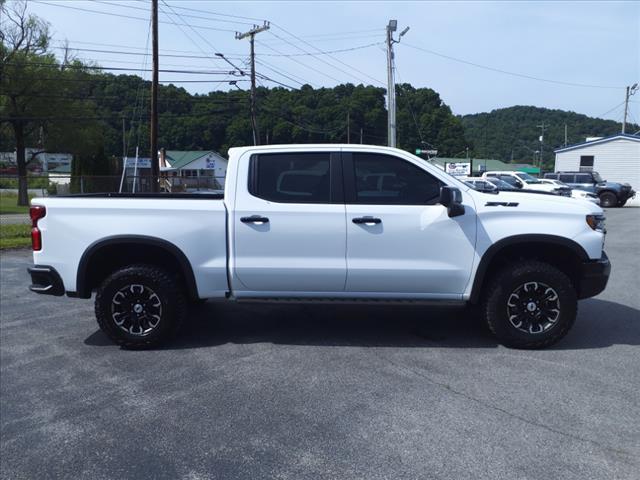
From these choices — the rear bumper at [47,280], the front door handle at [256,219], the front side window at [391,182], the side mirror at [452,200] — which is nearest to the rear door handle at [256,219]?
the front door handle at [256,219]

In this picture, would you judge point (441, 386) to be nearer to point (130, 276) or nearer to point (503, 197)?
point (503, 197)

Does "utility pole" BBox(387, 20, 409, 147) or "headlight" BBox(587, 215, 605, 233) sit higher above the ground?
"utility pole" BBox(387, 20, 409, 147)

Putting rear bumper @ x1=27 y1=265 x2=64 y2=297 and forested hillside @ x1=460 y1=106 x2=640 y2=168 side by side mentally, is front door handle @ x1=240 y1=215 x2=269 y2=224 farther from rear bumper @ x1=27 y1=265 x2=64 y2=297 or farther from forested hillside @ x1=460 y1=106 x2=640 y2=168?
forested hillside @ x1=460 y1=106 x2=640 y2=168

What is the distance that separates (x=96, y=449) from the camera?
12.4ft

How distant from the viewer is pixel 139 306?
5.76 meters

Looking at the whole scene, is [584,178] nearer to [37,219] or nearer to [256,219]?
[256,219]

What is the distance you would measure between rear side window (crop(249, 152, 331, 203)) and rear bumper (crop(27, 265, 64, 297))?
207cm

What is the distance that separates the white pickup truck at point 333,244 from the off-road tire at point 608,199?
91.0ft

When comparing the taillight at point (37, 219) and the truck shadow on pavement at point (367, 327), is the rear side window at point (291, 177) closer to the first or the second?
the truck shadow on pavement at point (367, 327)

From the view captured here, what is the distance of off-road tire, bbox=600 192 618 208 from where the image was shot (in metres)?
30.5

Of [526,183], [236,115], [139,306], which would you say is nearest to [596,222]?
[139,306]

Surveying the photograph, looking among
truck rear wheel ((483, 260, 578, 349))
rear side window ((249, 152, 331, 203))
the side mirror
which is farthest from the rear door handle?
truck rear wheel ((483, 260, 578, 349))

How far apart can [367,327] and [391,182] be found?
5.65 ft

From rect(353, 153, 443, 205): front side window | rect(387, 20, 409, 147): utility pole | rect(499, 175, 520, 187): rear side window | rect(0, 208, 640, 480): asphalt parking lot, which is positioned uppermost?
rect(387, 20, 409, 147): utility pole
